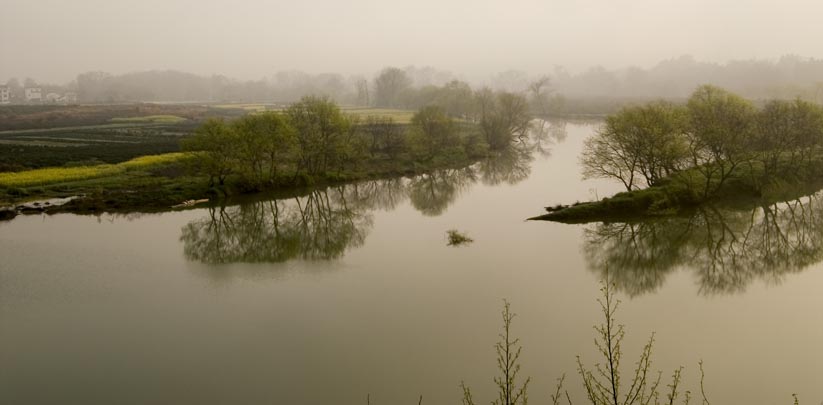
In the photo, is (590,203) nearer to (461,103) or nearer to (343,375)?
(343,375)

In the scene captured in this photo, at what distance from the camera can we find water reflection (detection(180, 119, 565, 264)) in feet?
73.3

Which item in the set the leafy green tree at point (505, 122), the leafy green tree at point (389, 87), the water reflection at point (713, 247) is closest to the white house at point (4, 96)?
the leafy green tree at point (389, 87)

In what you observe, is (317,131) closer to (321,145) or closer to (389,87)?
(321,145)

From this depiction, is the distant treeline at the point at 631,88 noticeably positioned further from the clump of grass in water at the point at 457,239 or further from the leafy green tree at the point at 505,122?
the clump of grass in water at the point at 457,239

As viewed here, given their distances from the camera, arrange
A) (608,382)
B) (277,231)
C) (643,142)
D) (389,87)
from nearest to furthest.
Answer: (608,382)
(277,231)
(643,142)
(389,87)

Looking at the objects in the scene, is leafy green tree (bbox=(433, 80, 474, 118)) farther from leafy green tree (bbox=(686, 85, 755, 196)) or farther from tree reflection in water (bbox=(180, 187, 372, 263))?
leafy green tree (bbox=(686, 85, 755, 196))

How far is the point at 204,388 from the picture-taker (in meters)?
11.9

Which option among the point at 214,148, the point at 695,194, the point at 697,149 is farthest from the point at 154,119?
the point at 695,194

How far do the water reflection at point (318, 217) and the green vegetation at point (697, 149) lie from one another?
878cm

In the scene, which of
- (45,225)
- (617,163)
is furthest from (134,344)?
(617,163)

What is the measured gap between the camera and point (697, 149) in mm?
27953

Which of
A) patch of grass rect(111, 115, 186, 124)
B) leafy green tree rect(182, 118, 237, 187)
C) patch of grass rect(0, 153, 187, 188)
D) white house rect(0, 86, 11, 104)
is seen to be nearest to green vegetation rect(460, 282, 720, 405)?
leafy green tree rect(182, 118, 237, 187)

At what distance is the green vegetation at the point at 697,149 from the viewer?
26.8 m

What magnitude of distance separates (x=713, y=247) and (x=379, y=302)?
13.2 meters
